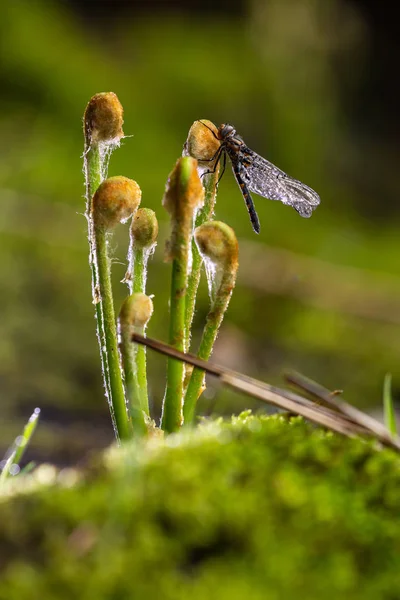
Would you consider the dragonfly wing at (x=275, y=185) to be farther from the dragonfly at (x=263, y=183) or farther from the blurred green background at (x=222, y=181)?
the blurred green background at (x=222, y=181)

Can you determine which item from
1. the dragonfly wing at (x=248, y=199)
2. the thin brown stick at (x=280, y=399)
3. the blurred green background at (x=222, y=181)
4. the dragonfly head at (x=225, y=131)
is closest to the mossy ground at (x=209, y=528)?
the thin brown stick at (x=280, y=399)

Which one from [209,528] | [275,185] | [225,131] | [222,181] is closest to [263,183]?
[275,185]

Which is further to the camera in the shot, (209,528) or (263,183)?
(263,183)

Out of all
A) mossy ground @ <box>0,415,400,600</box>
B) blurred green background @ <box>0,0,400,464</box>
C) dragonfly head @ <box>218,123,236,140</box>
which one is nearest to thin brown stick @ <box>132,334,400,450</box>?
mossy ground @ <box>0,415,400,600</box>

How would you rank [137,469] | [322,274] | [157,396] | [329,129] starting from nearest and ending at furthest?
1. [137,469]
2. [157,396]
3. [322,274]
4. [329,129]

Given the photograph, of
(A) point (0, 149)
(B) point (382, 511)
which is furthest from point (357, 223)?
(B) point (382, 511)

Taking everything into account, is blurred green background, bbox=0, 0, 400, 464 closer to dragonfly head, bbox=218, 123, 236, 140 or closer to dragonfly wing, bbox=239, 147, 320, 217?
dragonfly head, bbox=218, 123, 236, 140

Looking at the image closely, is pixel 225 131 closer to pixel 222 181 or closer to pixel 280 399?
pixel 280 399

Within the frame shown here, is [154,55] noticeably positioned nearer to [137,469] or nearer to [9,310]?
[9,310]
